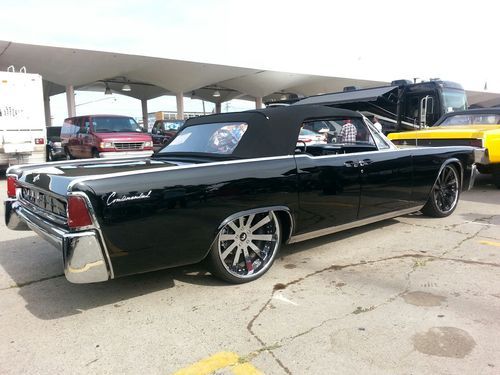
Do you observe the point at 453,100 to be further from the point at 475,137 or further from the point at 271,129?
the point at 271,129

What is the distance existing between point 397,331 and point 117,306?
2089 millimetres

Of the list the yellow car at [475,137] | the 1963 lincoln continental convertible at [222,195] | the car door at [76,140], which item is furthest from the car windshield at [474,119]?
the car door at [76,140]

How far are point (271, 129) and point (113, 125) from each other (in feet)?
36.6

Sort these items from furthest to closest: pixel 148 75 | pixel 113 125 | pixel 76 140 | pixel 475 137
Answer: pixel 148 75
pixel 76 140
pixel 113 125
pixel 475 137

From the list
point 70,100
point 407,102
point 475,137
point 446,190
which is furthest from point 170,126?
point 446,190

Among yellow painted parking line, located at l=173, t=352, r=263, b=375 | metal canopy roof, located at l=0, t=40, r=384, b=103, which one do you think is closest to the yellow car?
yellow painted parking line, located at l=173, t=352, r=263, b=375

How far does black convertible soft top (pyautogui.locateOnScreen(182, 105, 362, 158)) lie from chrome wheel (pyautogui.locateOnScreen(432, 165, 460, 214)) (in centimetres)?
248

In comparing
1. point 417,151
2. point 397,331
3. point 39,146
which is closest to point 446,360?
point 397,331

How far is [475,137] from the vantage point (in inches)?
289

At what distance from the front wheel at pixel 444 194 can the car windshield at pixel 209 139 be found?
310cm

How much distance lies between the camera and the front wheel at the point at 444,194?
588cm

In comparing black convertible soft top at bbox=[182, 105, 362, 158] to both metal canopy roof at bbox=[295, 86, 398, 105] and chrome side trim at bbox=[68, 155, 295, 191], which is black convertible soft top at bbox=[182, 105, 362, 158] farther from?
metal canopy roof at bbox=[295, 86, 398, 105]

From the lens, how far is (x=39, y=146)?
12.6m

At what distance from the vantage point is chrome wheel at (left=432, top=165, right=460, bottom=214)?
5922mm
